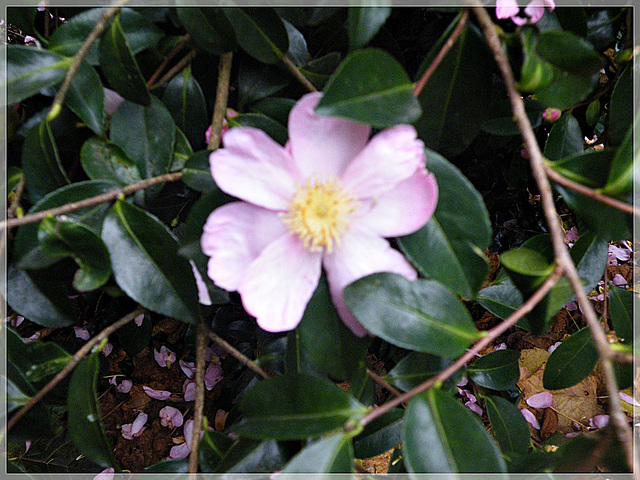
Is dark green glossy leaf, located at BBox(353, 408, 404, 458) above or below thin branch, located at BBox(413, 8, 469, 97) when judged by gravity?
below

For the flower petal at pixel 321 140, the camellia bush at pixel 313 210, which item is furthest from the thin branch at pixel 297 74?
the flower petal at pixel 321 140

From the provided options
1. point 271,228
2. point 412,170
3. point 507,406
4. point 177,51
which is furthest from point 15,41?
point 507,406

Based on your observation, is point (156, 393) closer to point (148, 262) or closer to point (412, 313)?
point (148, 262)

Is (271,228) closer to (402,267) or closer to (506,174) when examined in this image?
(402,267)

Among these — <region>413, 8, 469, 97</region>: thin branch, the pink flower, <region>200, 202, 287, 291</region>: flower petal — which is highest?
the pink flower

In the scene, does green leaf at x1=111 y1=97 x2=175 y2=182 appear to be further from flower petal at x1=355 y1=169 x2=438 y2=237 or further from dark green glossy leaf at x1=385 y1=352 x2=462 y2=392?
dark green glossy leaf at x1=385 y1=352 x2=462 y2=392

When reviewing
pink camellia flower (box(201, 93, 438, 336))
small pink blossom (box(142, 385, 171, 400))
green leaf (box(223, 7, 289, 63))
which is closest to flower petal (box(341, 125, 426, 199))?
pink camellia flower (box(201, 93, 438, 336))

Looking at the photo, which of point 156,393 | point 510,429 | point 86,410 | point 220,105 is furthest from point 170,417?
point 220,105
